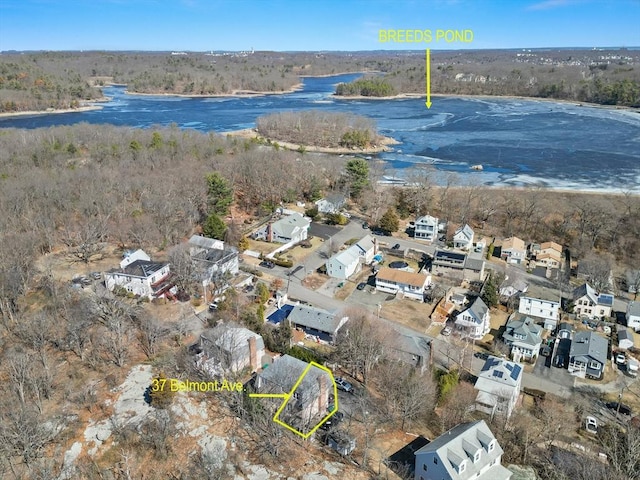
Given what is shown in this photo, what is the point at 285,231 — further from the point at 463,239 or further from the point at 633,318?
the point at 633,318

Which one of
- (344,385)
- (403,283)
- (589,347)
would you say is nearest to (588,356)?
(589,347)

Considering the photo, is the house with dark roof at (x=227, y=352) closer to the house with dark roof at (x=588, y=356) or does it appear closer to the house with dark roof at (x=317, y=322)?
the house with dark roof at (x=317, y=322)

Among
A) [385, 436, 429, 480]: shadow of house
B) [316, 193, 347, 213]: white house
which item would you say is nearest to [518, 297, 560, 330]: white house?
[385, 436, 429, 480]: shadow of house

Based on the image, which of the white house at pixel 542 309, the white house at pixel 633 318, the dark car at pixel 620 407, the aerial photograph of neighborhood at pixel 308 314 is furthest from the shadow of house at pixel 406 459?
the white house at pixel 633 318

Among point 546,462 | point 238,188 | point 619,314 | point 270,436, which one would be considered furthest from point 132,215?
point 619,314

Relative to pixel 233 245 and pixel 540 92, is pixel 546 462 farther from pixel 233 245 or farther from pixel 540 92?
pixel 540 92

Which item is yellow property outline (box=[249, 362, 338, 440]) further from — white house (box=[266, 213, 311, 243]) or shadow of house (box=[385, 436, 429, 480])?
white house (box=[266, 213, 311, 243])
